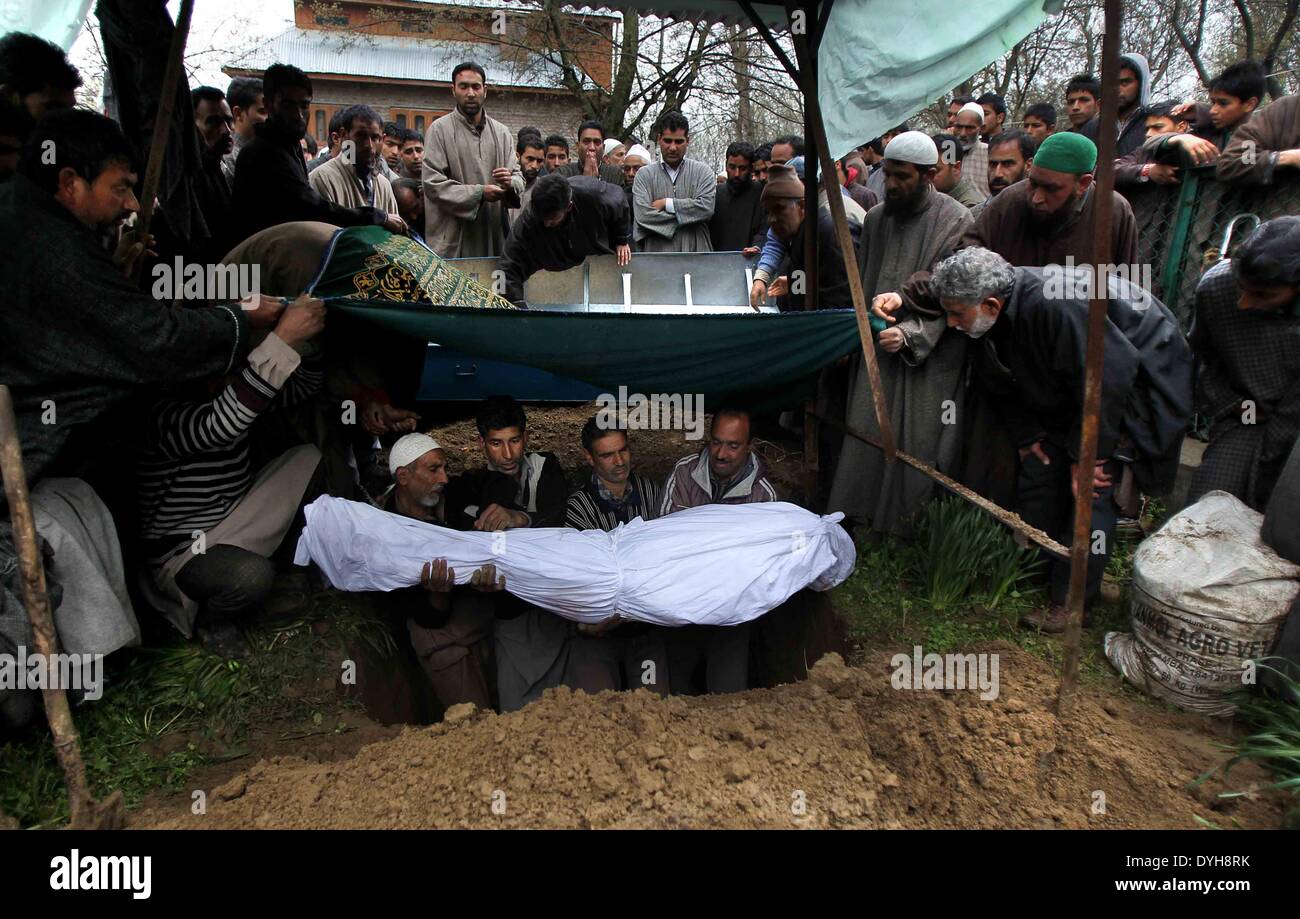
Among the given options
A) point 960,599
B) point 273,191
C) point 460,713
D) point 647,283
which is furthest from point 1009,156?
point 460,713

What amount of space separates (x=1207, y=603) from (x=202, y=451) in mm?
3337

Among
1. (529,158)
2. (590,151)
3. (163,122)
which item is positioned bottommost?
(163,122)

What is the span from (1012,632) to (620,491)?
161 centimetres

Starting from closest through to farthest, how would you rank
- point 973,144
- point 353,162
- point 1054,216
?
point 1054,216, point 353,162, point 973,144

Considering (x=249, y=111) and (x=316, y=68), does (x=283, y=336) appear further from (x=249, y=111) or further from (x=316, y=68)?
(x=316, y=68)

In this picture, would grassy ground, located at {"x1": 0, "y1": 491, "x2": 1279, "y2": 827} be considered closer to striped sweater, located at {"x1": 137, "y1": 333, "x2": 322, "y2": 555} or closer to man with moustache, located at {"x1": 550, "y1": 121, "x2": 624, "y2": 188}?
striped sweater, located at {"x1": 137, "y1": 333, "x2": 322, "y2": 555}

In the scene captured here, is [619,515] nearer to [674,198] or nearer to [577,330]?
[577,330]

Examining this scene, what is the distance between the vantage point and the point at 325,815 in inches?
80.6

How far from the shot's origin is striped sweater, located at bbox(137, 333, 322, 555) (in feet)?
8.60

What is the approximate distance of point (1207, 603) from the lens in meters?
2.46

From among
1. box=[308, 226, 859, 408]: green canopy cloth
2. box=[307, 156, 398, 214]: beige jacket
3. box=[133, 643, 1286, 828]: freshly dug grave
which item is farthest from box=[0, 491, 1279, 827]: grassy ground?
box=[307, 156, 398, 214]: beige jacket

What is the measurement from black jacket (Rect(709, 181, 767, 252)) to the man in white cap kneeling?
3.22 meters

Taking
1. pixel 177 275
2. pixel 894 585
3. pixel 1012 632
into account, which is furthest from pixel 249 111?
pixel 1012 632

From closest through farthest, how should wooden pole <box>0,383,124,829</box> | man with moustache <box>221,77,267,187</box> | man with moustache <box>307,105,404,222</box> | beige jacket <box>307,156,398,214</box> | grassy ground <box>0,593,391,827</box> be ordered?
wooden pole <box>0,383,124,829</box> < grassy ground <box>0,593,391,827</box> < man with moustache <box>221,77,267,187</box> < man with moustache <box>307,105,404,222</box> < beige jacket <box>307,156,398,214</box>
